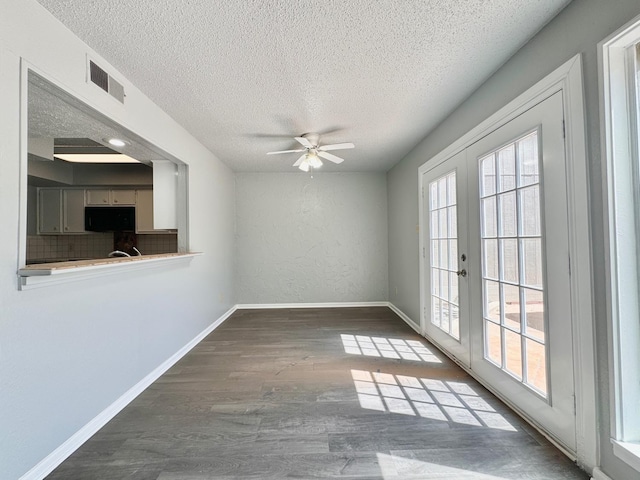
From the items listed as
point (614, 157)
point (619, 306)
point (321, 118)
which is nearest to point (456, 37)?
point (614, 157)

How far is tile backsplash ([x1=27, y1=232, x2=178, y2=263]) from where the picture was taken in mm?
4480

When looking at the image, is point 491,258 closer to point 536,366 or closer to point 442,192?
point 536,366

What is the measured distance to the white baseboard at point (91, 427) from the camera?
56.2 inches

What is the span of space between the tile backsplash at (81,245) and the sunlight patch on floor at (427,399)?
149 inches

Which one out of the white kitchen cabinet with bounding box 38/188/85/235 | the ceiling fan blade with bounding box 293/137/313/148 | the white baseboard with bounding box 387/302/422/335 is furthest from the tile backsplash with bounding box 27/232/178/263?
the white baseboard with bounding box 387/302/422/335

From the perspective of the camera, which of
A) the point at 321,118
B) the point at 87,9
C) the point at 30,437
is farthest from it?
the point at 321,118

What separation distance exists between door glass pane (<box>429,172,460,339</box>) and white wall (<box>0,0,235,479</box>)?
2.76m

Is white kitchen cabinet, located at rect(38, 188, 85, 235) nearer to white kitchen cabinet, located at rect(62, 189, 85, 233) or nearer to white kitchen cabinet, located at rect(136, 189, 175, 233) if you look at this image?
white kitchen cabinet, located at rect(62, 189, 85, 233)

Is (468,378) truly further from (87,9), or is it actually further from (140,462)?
(87,9)

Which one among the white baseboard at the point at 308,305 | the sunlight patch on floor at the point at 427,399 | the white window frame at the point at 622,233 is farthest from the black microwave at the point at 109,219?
the white window frame at the point at 622,233

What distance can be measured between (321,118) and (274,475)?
9.03 ft

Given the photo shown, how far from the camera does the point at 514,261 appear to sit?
1941 mm

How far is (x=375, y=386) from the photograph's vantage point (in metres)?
2.30

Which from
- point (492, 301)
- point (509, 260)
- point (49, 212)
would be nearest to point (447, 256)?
point (492, 301)
